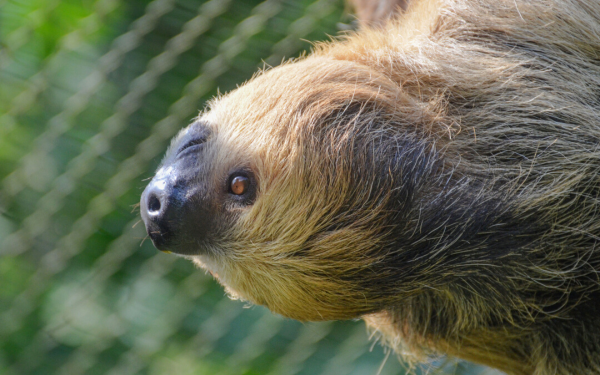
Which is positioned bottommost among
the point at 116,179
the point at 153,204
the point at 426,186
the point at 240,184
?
the point at 116,179

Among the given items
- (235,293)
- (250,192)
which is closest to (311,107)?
(250,192)

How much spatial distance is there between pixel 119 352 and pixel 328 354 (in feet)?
4.36

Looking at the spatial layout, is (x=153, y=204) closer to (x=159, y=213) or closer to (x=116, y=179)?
(x=159, y=213)

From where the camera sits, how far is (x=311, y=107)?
1550 mm

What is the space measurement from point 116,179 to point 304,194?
8.79ft

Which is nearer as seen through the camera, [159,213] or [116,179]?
[159,213]

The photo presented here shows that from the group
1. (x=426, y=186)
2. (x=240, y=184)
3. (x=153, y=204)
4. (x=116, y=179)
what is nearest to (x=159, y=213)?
(x=153, y=204)

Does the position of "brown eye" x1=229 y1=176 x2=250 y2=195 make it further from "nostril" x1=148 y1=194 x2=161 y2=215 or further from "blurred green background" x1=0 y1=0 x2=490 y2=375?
"blurred green background" x1=0 y1=0 x2=490 y2=375

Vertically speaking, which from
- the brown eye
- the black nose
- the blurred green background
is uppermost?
the brown eye

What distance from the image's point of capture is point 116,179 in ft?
12.8

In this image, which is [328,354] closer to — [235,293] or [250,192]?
[235,293]

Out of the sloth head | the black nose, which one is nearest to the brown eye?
the sloth head

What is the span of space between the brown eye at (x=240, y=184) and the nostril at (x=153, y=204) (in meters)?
0.19

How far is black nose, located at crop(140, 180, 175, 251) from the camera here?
1.53m
